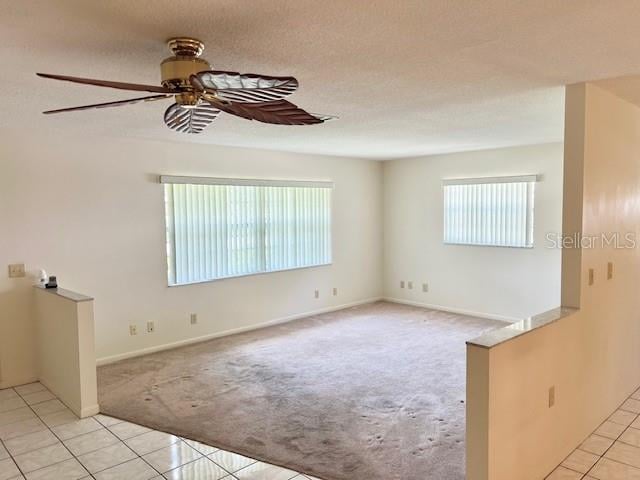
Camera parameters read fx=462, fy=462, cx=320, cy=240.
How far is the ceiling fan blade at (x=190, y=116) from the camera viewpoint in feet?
7.59

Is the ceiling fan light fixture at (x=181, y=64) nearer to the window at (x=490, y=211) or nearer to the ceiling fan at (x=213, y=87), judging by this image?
the ceiling fan at (x=213, y=87)

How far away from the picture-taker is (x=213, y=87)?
178 cm

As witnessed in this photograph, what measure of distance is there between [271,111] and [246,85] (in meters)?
0.39

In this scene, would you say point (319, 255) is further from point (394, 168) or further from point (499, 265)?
point (499, 265)

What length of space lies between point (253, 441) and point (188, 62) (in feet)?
7.68

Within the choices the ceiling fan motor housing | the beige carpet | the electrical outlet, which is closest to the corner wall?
the beige carpet

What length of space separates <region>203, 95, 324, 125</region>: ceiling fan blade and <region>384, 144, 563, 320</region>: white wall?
4388 mm

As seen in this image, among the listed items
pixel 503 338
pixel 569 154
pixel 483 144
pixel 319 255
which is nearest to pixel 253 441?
pixel 503 338

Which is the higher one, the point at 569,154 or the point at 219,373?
the point at 569,154

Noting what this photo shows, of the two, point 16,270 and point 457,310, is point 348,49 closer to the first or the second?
point 16,270

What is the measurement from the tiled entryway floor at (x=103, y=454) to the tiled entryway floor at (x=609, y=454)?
1.58 metres

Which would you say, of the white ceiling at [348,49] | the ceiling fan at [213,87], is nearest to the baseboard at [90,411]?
the white ceiling at [348,49]

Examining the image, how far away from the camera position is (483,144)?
5566 millimetres

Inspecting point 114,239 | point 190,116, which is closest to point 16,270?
point 114,239
